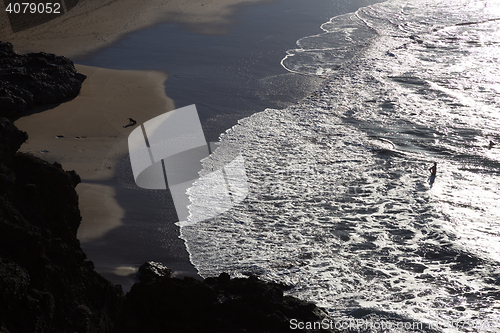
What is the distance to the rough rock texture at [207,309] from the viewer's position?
3.36 metres

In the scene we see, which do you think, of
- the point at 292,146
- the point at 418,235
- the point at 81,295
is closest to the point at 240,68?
the point at 292,146

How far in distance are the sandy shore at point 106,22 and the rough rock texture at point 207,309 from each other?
36.4 feet

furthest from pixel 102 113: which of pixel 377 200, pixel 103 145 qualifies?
pixel 377 200

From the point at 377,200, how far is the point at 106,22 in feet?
42.6

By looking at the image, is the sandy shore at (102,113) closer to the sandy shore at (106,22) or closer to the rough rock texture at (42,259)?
the sandy shore at (106,22)

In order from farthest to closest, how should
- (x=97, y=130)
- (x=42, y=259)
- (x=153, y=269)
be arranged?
1. (x=97, y=130)
2. (x=153, y=269)
3. (x=42, y=259)

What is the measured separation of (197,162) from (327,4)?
14289 mm

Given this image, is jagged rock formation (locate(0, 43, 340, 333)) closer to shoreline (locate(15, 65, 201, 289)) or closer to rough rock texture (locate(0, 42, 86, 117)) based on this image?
shoreline (locate(15, 65, 201, 289))

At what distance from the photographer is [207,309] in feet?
11.3

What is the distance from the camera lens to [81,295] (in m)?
3.22

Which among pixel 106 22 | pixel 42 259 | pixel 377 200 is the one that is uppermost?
pixel 106 22

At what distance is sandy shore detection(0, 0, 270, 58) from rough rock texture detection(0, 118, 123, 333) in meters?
10.5

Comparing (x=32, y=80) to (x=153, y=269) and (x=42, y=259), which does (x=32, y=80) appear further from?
(x=42, y=259)

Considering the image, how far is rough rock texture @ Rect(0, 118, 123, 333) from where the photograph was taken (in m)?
2.74
